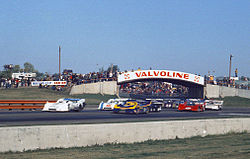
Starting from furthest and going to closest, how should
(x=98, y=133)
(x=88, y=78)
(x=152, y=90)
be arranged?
1. (x=152, y=90)
2. (x=88, y=78)
3. (x=98, y=133)

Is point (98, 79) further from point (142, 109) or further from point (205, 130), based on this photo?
point (205, 130)

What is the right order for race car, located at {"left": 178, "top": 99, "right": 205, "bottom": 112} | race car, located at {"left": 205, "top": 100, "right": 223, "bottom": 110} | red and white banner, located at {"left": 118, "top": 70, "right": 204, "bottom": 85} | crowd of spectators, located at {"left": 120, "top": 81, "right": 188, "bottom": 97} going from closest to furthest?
race car, located at {"left": 178, "top": 99, "right": 205, "bottom": 112}, race car, located at {"left": 205, "top": 100, "right": 223, "bottom": 110}, red and white banner, located at {"left": 118, "top": 70, "right": 204, "bottom": 85}, crowd of spectators, located at {"left": 120, "top": 81, "right": 188, "bottom": 97}

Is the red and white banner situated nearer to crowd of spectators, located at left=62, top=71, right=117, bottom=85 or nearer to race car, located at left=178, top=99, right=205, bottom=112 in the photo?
crowd of spectators, located at left=62, top=71, right=117, bottom=85

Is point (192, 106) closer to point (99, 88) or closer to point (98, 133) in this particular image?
point (99, 88)

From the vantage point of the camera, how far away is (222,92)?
6047cm

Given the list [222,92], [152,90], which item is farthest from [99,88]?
[222,92]

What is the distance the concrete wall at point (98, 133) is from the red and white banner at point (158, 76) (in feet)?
117

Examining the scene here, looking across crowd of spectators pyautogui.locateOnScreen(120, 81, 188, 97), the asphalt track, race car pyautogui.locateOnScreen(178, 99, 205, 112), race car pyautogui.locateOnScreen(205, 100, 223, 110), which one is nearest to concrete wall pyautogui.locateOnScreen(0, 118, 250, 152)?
the asphalt track

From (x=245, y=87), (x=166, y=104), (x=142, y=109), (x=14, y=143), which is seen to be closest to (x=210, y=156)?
(x=14, y=143)

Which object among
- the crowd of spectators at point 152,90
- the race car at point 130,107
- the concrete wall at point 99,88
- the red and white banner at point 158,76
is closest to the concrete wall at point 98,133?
the race car at point 130,107

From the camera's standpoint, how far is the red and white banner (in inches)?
2096

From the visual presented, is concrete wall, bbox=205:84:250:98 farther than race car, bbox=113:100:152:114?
Yes

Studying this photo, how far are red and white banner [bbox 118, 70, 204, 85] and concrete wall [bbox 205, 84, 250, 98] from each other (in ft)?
8.75

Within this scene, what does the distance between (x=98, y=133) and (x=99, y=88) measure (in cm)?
4013
